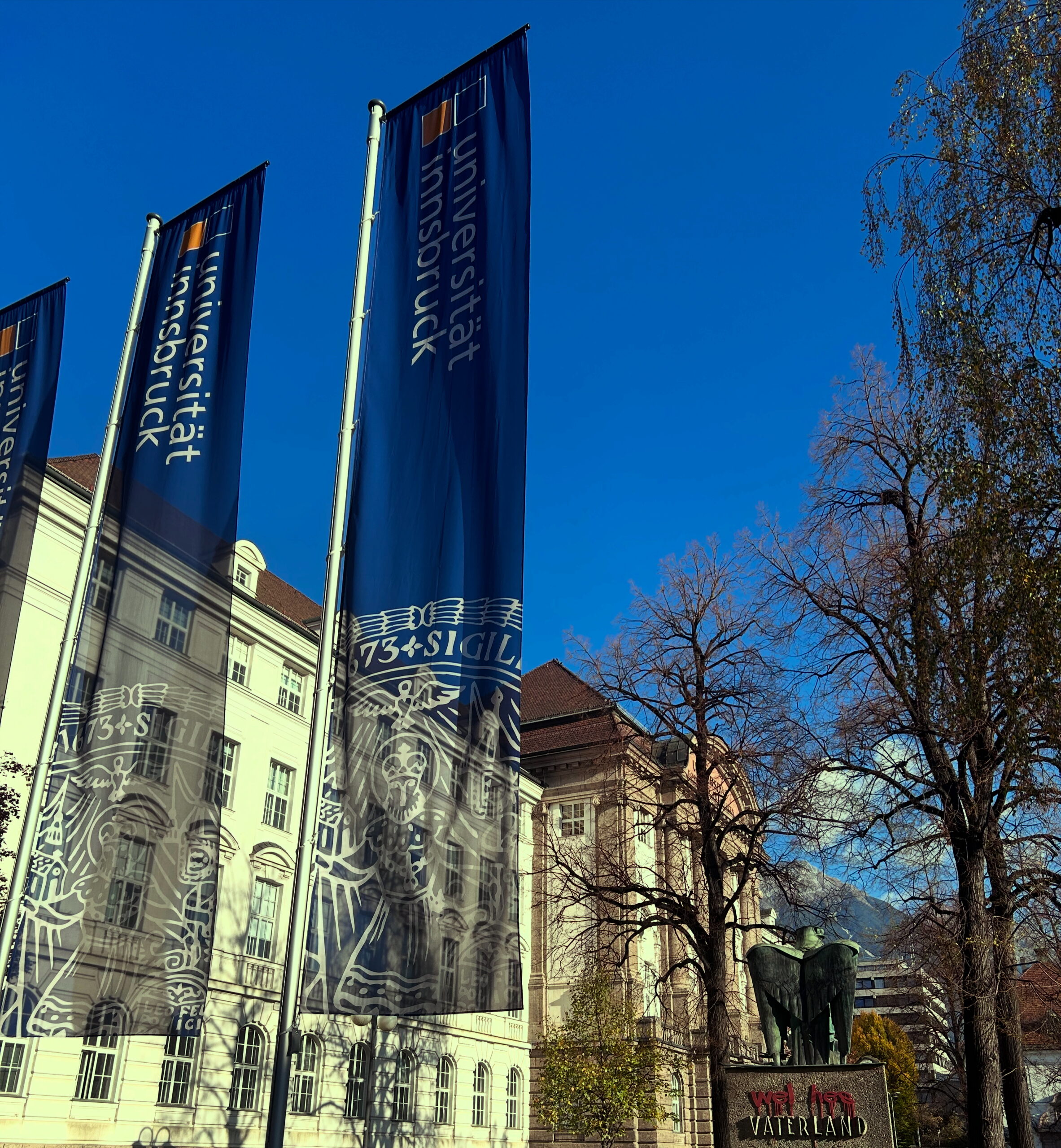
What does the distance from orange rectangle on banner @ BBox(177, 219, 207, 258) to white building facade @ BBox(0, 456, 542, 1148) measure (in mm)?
8352

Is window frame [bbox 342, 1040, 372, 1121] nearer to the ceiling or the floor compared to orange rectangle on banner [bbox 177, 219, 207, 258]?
nearer to the floor

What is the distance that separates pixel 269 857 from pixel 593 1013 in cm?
1376

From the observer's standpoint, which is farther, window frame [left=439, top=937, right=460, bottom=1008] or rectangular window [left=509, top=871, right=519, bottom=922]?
rectangular window [left=509, top=871, right=519, bottom=922]

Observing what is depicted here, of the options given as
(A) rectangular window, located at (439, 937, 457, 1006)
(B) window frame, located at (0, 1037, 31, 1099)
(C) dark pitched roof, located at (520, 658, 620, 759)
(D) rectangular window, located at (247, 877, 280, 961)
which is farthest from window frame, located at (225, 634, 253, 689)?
(A) rectangular window, located at (439, 937, 457, 1006)

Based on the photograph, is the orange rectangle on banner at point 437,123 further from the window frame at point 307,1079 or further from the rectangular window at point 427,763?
the window frame at point 307,1079

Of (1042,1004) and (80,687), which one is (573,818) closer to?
(1042,1004)

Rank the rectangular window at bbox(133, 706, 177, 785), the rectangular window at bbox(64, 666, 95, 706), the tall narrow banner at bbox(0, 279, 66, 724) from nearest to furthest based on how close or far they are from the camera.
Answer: the rectangular window at bbox(133, 706, 177, 785)
the rectangular window at bbox(64, 666, 95, 706)
the tall narrow banner at bbox(0, 279, 66, 724)

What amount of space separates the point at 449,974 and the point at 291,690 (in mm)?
25632

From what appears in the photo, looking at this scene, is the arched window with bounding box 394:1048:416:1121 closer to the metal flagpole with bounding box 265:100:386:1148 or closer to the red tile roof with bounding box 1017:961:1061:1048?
the red tile roof with bounding box 1017:961:1061:1048

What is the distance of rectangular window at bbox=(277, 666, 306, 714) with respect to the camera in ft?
108

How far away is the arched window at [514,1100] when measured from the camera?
1602 inches

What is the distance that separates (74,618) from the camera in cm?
1348

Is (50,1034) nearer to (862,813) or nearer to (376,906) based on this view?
(376,906)

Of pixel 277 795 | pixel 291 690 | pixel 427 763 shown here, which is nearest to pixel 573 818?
pixel 291 690
